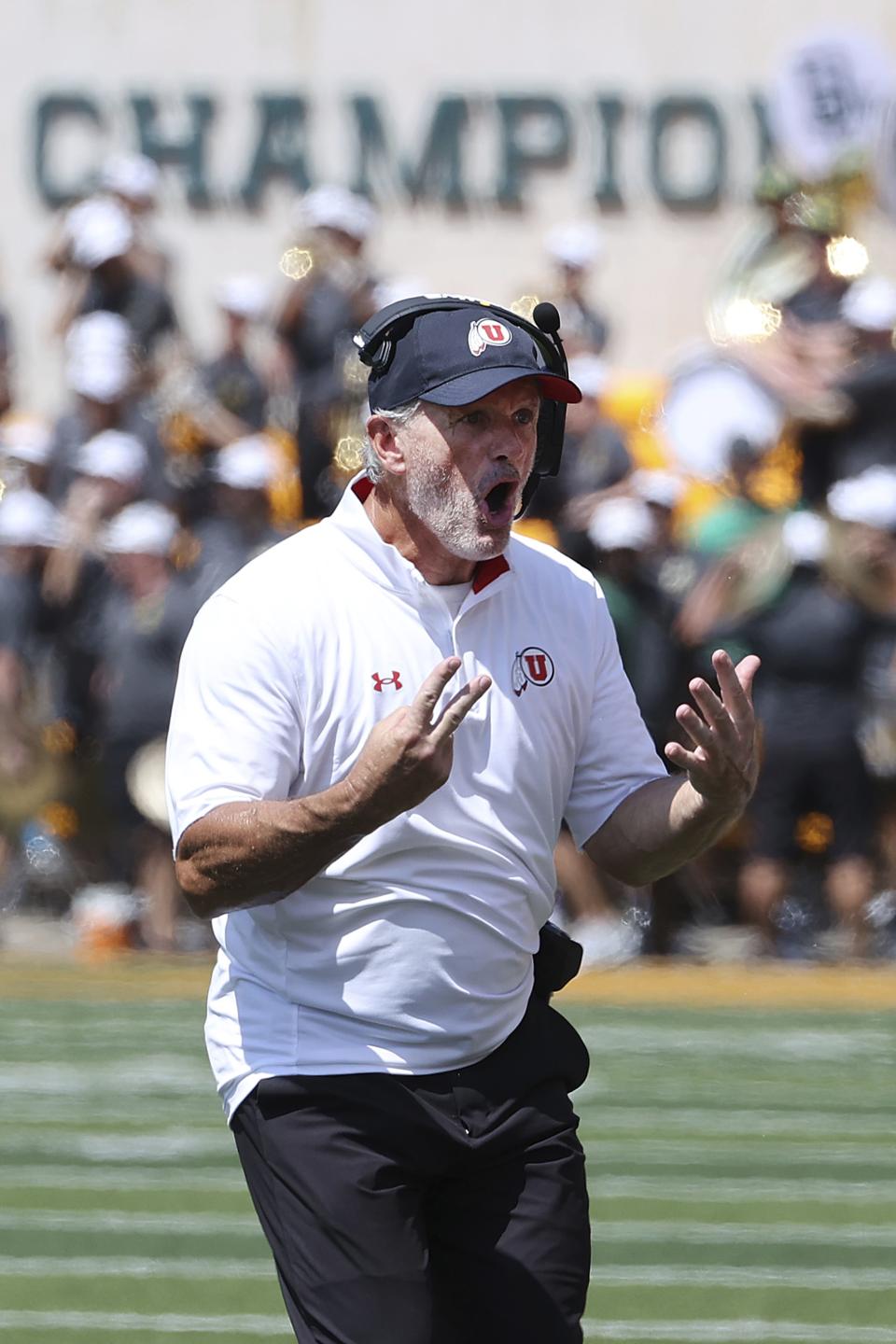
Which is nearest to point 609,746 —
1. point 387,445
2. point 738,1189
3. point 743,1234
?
point 387,445

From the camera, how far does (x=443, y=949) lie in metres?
3.72

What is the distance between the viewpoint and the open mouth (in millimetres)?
3707

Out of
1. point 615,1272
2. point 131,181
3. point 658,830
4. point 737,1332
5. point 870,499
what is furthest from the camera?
point 131,181

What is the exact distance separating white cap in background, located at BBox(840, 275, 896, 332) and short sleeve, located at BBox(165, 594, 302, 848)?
7.39 meters

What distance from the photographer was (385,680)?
3.71 meters

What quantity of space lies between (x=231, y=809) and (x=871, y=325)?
25.0 feet

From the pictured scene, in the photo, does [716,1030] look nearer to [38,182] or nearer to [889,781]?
[889,781]

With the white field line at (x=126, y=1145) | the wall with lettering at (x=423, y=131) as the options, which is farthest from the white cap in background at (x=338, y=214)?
the white field line at (x=126, y=1145)

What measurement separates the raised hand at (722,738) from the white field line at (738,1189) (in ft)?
11.6

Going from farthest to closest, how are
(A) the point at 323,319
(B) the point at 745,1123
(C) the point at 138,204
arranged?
(C) the point at 138,204 < (A) the point at 323,319 < (B) the point at 745,1123

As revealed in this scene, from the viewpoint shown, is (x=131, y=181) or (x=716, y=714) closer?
(x=716, y=714)

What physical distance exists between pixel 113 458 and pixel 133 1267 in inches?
225

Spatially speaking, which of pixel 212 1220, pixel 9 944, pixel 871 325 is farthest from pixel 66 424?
pixel 212 1220

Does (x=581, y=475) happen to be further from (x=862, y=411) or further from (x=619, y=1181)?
(x=619, y=1181)
